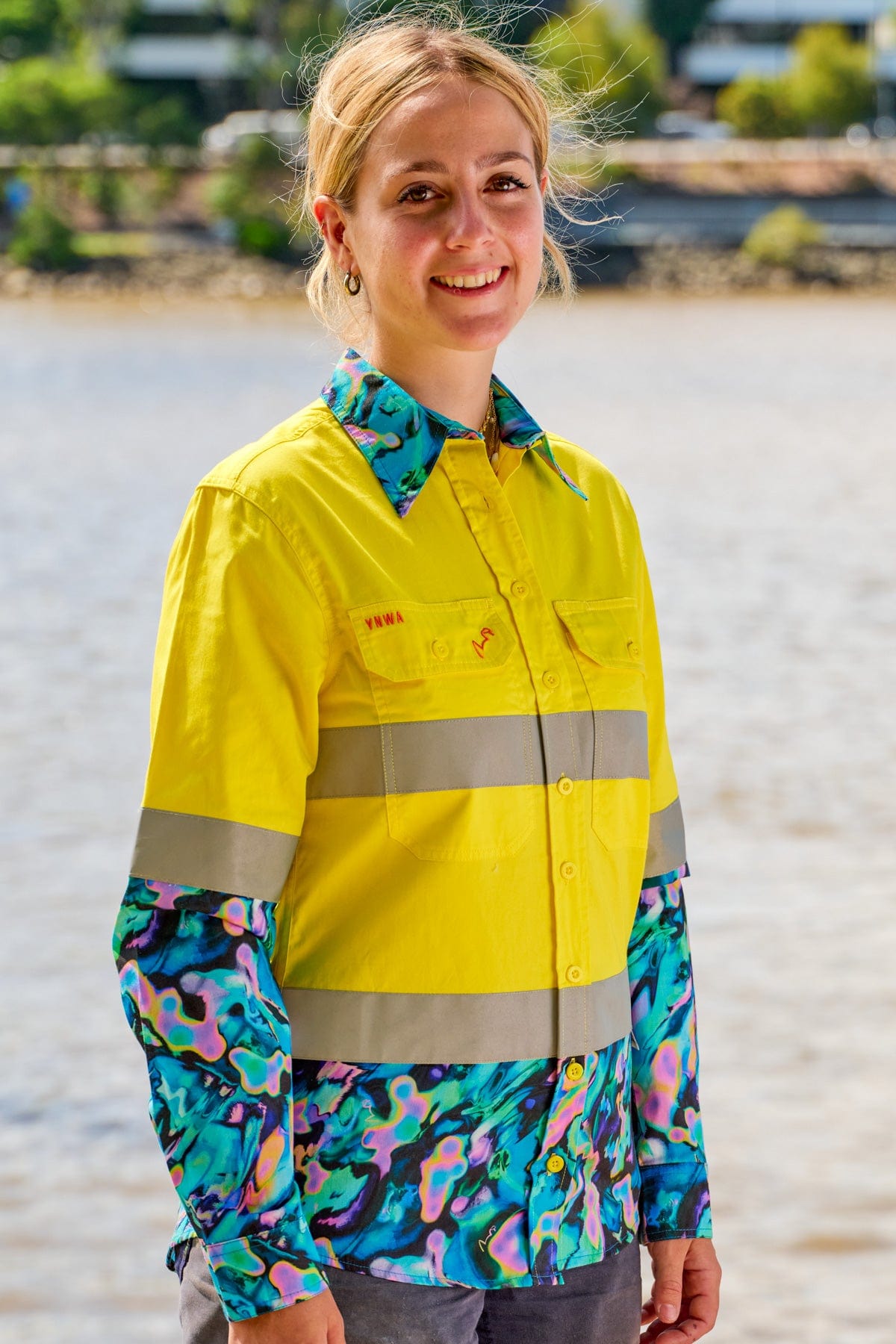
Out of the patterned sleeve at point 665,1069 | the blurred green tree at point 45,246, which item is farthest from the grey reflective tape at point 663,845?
the blurred green tree at point 45,246

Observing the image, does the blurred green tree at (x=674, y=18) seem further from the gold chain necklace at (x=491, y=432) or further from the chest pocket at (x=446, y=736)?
the chest pocket at (x=446, y=736)

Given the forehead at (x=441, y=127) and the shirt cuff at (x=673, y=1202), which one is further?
the shirt cuff at (x=673, y=1202)

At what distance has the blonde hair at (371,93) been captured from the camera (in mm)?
1775

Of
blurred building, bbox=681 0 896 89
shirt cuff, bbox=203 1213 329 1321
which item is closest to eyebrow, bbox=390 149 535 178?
shirt cuff, bbox=203 1213 329 1321

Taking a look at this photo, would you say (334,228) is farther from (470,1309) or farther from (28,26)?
(28,26)

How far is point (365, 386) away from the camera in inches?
70.9

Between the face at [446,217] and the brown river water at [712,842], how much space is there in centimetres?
38

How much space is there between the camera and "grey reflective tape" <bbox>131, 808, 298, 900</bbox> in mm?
1613

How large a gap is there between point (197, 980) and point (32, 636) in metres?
9.17

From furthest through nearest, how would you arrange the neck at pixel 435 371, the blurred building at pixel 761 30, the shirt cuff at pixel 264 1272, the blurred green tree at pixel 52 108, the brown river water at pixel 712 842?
the blurred building at pixel 761 30 < the blurred green tree at pixel 52 108 < the brown river water at pixel 712 842 < the neck at pixel 435 371 < the shirt cuff at pixel 264 1272

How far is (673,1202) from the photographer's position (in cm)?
190

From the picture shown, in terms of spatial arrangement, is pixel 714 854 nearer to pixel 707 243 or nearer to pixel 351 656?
pixel 351 656

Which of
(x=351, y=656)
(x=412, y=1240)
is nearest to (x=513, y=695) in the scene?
(x=351, y=656)

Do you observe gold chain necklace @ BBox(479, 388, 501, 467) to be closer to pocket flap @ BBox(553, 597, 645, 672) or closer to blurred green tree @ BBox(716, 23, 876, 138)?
pocket flap @ BBox(553, 597, 645, 672)
